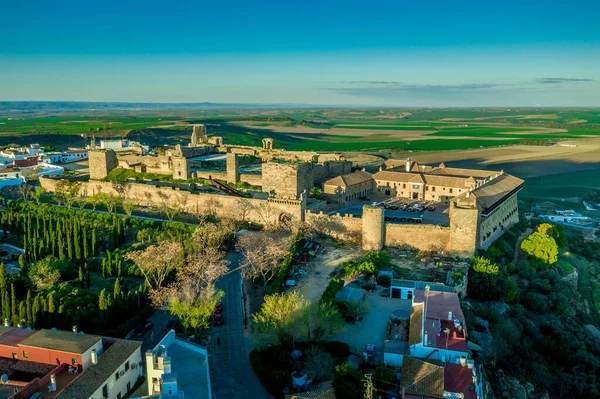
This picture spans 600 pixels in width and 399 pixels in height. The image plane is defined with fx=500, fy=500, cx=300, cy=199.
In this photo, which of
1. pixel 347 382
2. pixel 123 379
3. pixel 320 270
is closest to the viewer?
pixel 347 382

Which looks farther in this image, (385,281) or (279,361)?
(385,281)

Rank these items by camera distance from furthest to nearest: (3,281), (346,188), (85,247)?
(346,188), (85,247), (3,281)

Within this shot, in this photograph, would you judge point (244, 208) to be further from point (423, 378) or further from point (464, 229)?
point (423, 378)

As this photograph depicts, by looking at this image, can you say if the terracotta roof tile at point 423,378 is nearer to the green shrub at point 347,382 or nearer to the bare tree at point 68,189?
the green shrub at point 347,382

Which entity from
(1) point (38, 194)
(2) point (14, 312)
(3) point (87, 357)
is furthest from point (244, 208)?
(1) point (38, 194)

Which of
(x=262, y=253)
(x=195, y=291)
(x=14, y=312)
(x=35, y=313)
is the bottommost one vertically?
(x=14, y=312)

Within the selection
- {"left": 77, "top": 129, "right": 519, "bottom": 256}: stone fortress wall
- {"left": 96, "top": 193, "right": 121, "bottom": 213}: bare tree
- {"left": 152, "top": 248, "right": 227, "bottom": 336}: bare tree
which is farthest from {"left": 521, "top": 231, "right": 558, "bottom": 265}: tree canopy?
{"left": 96, "top": 193, "right": 121, "bottom": 213}: bare tree

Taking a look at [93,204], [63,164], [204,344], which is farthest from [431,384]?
[63,164]

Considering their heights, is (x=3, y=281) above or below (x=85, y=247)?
below
